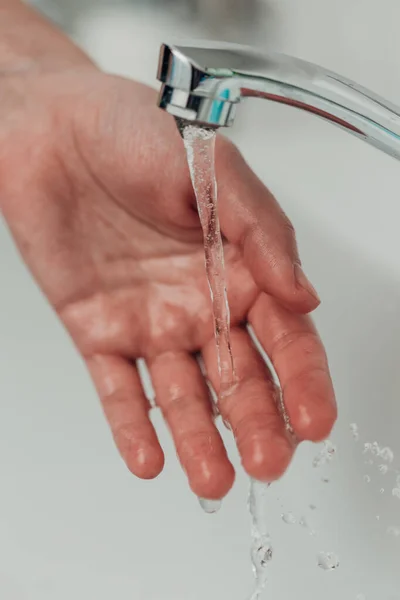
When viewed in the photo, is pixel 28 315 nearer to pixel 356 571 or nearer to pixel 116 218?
pixel 116 218

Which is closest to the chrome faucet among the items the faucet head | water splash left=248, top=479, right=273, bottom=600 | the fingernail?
the faucet head

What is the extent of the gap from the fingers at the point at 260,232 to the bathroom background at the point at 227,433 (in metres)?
0.28

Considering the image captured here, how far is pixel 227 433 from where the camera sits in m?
0.64

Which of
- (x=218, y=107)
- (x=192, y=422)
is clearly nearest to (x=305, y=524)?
(x=192, y=422)

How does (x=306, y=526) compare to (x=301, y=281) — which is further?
(x=306, y=526)

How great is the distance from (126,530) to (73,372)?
0.17 metres

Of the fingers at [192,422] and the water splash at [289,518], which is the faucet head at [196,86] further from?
the water splash at [289,518]

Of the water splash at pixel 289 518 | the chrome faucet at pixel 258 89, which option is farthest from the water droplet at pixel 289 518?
the chrome faucet at pixel 258 89

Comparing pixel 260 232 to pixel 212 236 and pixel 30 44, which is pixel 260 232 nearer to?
pixel 212 236

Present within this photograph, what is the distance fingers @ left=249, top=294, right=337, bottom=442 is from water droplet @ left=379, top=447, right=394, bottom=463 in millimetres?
234

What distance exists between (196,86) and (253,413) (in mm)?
179

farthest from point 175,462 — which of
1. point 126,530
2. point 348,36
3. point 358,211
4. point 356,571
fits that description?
point 348,36

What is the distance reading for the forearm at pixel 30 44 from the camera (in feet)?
2.07

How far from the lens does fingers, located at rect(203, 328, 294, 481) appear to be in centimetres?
35
